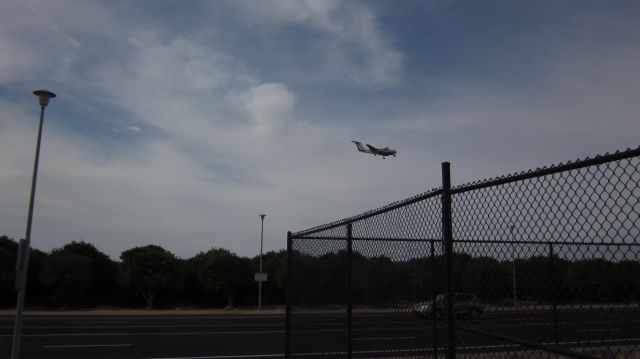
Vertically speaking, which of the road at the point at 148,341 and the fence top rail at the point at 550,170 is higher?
the fence top rail at the point at 550,170

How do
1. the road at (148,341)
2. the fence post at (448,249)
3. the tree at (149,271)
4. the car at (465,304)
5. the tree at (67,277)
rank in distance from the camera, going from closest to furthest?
the fence post at (448,249) → the car at (465,304) → the road at (148,341) → the tree at (67,277) → the tree at (149,271)

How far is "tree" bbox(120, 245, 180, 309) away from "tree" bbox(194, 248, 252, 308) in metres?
2.27

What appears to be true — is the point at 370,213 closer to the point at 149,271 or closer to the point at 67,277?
the point at 149,271

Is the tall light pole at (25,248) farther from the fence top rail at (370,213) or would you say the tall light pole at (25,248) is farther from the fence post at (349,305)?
the fence post at (349,305)

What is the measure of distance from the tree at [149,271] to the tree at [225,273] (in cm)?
227

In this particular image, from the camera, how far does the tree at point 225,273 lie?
42156 mm

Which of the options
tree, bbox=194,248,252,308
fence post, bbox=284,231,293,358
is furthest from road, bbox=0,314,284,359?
tree, bbox=194,248,252,308

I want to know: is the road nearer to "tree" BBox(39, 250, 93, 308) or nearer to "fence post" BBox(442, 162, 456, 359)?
"fence post" BBox(442, 162, 456, 359)

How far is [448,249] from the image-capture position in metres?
3.87

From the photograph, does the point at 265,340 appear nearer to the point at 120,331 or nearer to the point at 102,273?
the point at 120,331

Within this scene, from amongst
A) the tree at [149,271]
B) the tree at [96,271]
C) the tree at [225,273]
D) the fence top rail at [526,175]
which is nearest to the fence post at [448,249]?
the fence top rail at [526,175]

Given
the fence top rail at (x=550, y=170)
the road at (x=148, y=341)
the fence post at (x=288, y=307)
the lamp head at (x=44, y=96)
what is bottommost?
the road at (x=148, y=341)

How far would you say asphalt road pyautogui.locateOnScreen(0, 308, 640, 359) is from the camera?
13.7 feet

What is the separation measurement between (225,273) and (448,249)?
131 ft
